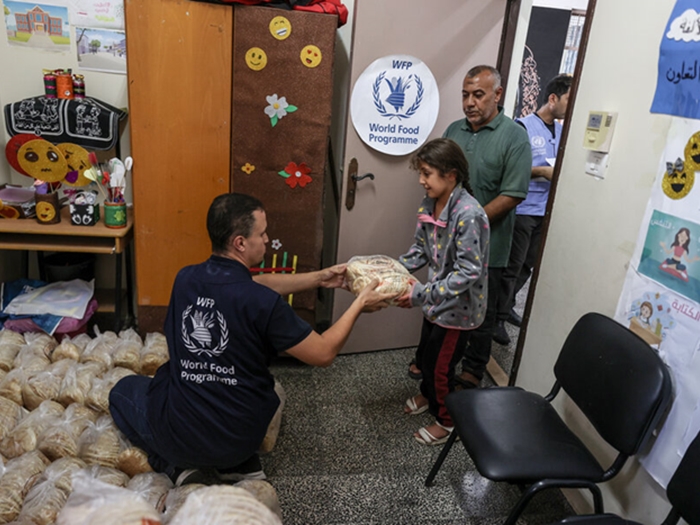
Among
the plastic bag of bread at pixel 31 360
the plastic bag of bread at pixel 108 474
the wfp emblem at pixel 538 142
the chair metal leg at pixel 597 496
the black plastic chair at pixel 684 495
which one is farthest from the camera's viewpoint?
the wfp emblem at pixel 538 142

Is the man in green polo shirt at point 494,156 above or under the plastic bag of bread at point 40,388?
above

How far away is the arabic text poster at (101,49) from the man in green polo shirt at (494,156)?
5.98ft

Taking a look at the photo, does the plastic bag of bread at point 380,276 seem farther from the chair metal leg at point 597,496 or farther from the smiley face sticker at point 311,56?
the smiley face sticker at point 311,56

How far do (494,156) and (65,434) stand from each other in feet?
6.85

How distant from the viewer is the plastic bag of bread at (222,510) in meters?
0.62

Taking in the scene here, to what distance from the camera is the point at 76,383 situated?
2002 mm

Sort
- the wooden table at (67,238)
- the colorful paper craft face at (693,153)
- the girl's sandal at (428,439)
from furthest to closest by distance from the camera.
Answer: the wooden table at (67,238), the girl's sandal at (428,439), the colorful paper craft face at (693,153)

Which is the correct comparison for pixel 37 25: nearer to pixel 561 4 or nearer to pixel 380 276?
pixel 380 276

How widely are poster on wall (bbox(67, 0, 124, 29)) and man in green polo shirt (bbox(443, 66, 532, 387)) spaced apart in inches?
72.2

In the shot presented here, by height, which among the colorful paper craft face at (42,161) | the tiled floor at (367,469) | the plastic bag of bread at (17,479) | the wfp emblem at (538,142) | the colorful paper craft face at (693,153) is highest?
the colorful paper craft face at (693,153)

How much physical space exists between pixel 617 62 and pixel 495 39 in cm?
107

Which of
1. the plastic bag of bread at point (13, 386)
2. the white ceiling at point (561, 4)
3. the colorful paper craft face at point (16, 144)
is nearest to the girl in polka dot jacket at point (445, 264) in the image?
the plastic bag of bread at point (13, 386)

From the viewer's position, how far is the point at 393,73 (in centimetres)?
249

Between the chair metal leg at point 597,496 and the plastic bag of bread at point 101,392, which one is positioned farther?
the plastic bag of bread at point 101,392
